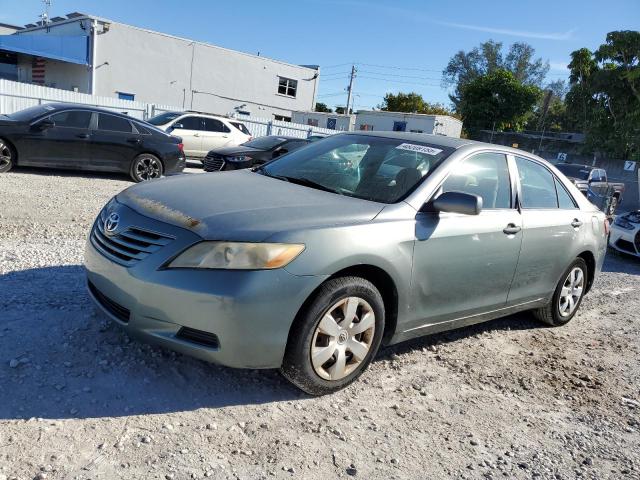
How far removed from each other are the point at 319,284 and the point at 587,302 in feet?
15.7

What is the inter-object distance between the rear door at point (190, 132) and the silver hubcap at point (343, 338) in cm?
1286

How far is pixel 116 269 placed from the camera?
3.07 meters

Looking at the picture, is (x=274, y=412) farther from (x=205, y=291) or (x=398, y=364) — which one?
(x=398, y=364)

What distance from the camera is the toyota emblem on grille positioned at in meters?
3.26

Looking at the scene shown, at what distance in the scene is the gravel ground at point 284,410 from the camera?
2.58m

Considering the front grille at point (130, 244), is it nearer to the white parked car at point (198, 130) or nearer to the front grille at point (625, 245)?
the front grille at point (625, 245)

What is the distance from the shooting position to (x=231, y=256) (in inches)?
113

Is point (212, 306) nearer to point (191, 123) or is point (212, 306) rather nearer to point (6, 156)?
point (6, 156)

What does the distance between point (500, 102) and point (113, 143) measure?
35281 millimetres

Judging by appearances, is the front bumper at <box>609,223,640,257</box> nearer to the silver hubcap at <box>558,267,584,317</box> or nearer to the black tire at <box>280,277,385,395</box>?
the silver hubcap at <box>558,267,584,317</box>

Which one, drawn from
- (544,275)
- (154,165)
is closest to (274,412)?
(544,275)

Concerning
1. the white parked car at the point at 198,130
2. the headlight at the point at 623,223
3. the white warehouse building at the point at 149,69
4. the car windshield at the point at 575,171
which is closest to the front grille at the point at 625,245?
the headlight at the point at 623,223

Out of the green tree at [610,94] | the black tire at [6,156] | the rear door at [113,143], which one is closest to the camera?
the black tire at [6,156]

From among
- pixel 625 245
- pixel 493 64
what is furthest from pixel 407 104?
pixel 625 245
